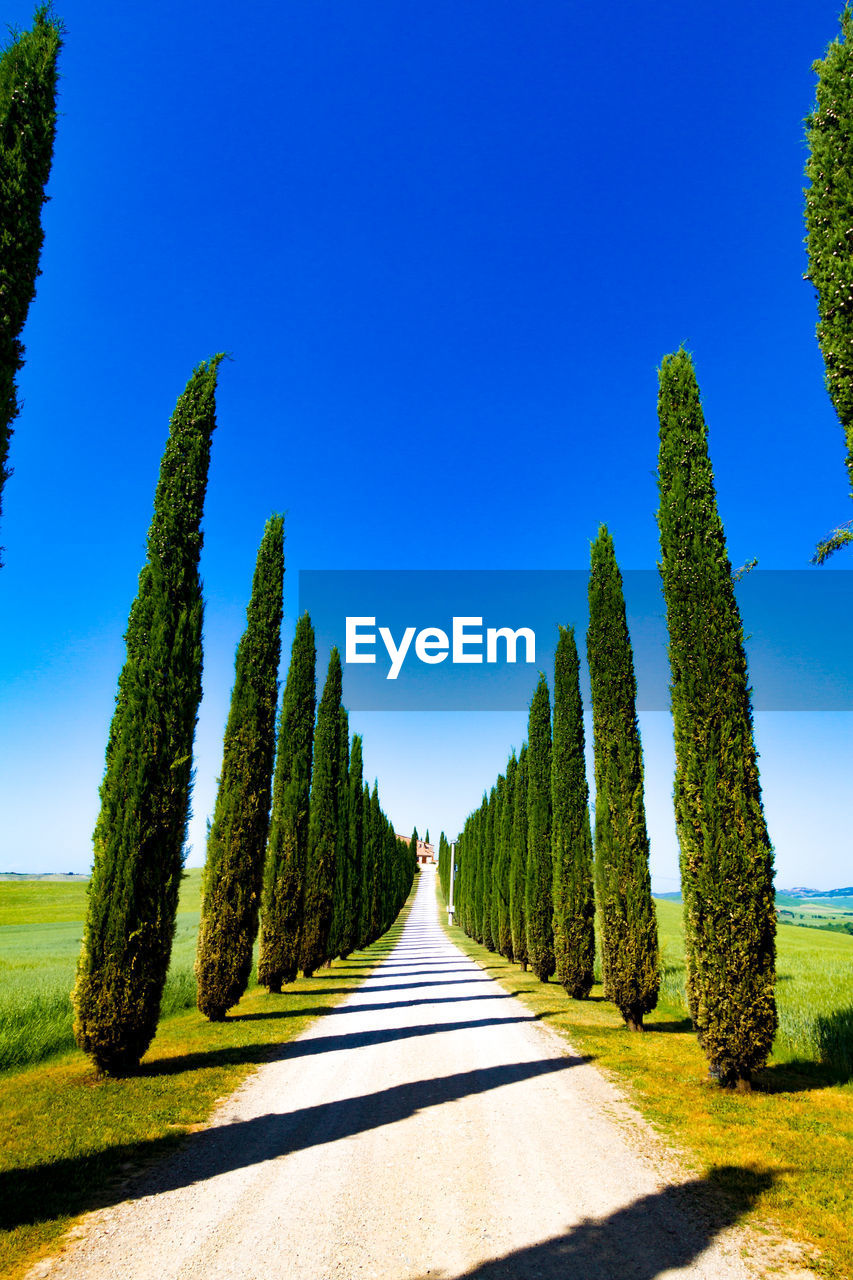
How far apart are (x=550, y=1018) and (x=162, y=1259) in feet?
33.0

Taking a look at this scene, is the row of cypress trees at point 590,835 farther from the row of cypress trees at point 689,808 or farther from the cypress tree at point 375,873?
the cypress tree at point 375,873

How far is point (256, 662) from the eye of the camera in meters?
13.9

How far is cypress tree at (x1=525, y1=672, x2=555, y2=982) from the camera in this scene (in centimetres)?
1900

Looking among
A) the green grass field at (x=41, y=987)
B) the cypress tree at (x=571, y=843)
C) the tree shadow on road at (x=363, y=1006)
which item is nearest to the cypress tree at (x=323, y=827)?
the green grass field at (x=41, y=987)

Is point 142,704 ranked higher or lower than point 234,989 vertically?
higher

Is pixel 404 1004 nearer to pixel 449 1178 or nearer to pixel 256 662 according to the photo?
pixel 256 662

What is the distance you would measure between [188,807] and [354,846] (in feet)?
58.8

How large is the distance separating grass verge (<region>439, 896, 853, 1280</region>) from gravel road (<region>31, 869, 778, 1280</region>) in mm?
418

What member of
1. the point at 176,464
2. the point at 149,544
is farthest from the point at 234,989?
the point at 176,464

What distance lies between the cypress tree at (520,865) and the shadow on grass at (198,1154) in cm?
1556

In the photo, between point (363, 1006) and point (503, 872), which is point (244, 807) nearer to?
point (363, 1006)

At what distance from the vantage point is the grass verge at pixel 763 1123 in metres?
4.61

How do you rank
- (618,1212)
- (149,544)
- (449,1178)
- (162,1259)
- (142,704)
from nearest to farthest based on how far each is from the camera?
(162,1259) → (618,1212) → (449,1178) → (142,704) → (149,544)

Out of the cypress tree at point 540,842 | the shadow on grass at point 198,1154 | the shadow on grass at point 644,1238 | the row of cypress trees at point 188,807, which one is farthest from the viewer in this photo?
the cypress tree at point 540,842
